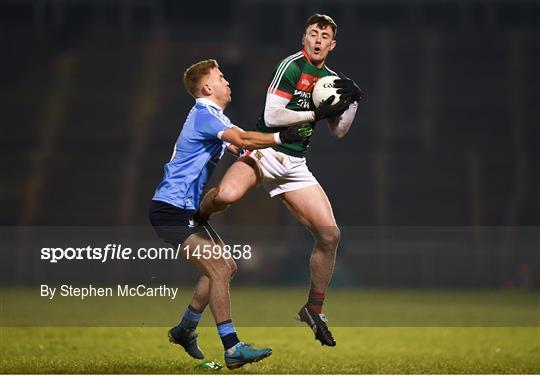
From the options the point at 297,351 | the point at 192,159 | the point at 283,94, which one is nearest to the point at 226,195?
the point at 192,159

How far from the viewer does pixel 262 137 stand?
22.4 ft

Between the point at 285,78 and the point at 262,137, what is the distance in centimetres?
41

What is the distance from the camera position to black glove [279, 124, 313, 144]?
6.74 m

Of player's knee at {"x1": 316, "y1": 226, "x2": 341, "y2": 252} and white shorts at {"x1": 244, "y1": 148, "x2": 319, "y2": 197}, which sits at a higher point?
white shorts at {"x1": 244, "y1": 148, "x2": 319, "y2": 197}

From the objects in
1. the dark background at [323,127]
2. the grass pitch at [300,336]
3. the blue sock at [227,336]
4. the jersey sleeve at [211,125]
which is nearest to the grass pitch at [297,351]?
the grass pitch at [300,336]

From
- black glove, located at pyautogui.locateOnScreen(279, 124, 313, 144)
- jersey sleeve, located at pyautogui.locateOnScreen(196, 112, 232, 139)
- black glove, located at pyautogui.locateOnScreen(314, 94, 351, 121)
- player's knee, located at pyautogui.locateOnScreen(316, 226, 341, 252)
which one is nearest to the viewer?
black glove, located at pyautogui.locateOnScreen(314, 94, 351, 121)

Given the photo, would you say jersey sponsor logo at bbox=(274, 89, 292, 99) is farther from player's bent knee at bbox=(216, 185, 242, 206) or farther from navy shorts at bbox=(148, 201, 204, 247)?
navy shorts at bbox=(148, 201, 204, 247)

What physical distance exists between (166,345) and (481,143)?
2023 centimetres

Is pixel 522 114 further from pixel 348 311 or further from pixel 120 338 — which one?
pixel 120 338

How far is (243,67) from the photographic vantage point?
108 ft

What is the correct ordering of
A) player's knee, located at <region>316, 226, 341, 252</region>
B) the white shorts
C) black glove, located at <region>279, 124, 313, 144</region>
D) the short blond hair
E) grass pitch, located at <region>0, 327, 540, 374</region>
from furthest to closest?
1. grass pitch, located at <region>0, 327, 540, 374</region>
2. player's knee, located at <region>316, 226, 341, 252</region>
3. the white shorts
4. the short blond hair
5. black glove, located at <region>279, 124, 313, 144</region>

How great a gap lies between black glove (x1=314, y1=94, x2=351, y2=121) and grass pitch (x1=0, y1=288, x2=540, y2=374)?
2.24m

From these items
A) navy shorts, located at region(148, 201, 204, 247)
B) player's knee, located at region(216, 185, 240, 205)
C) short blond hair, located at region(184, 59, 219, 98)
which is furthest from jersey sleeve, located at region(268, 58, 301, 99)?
navy shorts, located at region(148, 201, 204, 247)

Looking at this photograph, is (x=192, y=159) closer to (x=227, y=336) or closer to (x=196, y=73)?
(x=196, y=73)
